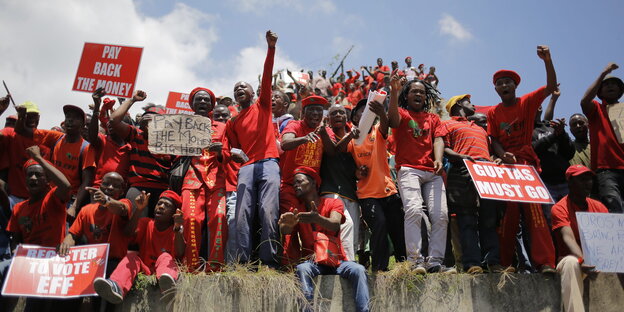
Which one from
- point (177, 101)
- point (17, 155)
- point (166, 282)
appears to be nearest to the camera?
point (166, 282)

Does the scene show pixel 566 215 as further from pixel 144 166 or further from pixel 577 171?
pixel 144 166

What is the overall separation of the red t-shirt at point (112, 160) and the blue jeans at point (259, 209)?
180 centimetres

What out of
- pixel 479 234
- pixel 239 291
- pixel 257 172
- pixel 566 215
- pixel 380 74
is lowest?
pixel 239 291

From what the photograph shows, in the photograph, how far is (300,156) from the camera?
243 inches

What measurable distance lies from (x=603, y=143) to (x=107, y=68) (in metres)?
7.84

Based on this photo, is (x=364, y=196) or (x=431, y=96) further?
(x=431, y=96)

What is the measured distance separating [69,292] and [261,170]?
2395mm

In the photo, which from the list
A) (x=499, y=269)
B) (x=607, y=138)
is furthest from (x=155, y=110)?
(x=607, y=138)

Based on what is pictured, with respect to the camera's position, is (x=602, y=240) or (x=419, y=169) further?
(x=419, y=169)

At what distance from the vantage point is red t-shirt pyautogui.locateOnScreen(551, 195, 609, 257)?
226 inches

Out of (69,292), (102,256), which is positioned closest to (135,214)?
(102,256)

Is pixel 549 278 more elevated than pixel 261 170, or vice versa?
pixel 261 170

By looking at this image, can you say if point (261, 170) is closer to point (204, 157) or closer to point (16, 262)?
point (204, 157)

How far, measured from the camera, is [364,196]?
235 inches
